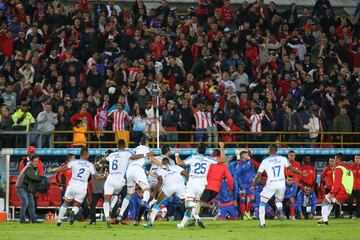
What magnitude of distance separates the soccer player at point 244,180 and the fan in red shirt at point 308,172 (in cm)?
196

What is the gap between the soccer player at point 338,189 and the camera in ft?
95.2

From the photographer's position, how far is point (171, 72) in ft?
126

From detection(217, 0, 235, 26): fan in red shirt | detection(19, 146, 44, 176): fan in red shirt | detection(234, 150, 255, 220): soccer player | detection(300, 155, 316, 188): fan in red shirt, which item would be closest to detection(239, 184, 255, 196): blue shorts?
detection(234, 150, 255, 220): soccer player

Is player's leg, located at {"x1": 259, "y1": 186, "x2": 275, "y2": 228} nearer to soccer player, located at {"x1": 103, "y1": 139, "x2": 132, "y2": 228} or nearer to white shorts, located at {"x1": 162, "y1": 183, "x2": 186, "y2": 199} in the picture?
white shorts, located at {"x1": 162, "y1": 183, "x2": 186, "y2": 199}

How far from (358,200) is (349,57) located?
9171 mm

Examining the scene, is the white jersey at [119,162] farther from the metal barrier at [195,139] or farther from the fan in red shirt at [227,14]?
the fan in red shirt at [227,14]

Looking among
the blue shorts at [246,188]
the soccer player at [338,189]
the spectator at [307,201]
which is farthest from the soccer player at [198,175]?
the spectator at [307,201]

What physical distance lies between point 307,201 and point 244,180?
7.65 feet

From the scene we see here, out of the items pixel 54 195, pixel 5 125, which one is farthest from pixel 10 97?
pixel 54 195

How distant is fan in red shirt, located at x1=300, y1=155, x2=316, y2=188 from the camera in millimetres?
35906

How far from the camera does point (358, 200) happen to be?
34.8 metres

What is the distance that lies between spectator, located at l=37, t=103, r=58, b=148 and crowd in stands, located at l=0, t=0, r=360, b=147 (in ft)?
0.10

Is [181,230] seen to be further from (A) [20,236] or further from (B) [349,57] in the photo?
(B) [349,57]

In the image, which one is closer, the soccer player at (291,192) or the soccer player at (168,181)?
the soccer player at (168,181)
